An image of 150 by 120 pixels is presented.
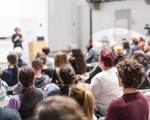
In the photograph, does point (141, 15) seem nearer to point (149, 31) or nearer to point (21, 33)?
point (149, 31)

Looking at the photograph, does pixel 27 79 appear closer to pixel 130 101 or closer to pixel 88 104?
pixel 88 104

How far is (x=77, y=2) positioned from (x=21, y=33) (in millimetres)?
3782

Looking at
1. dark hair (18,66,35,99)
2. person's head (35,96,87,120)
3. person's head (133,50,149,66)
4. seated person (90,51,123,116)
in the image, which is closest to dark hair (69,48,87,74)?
person's head (133,50,149,66)

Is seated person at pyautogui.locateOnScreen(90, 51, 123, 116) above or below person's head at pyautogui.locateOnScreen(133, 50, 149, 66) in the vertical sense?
below

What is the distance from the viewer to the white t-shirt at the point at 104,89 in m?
2.68

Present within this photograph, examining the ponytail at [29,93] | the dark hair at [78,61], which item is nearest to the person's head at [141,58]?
the dark hair at [78,61]

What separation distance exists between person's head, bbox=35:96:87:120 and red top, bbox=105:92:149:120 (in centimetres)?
92

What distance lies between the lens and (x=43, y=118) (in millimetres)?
792

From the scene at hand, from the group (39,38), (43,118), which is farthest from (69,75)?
(39,38)

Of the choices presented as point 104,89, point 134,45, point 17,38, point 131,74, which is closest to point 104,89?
point 104,89

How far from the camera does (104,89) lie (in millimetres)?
2713

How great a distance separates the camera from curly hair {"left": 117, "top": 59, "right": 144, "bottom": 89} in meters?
1.81

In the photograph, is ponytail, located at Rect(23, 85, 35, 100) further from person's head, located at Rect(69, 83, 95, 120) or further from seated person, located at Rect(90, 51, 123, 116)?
seated person, located at Rect(90, 51, 123, 116)

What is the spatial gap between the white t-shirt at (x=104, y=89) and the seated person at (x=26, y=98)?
0.75 m
